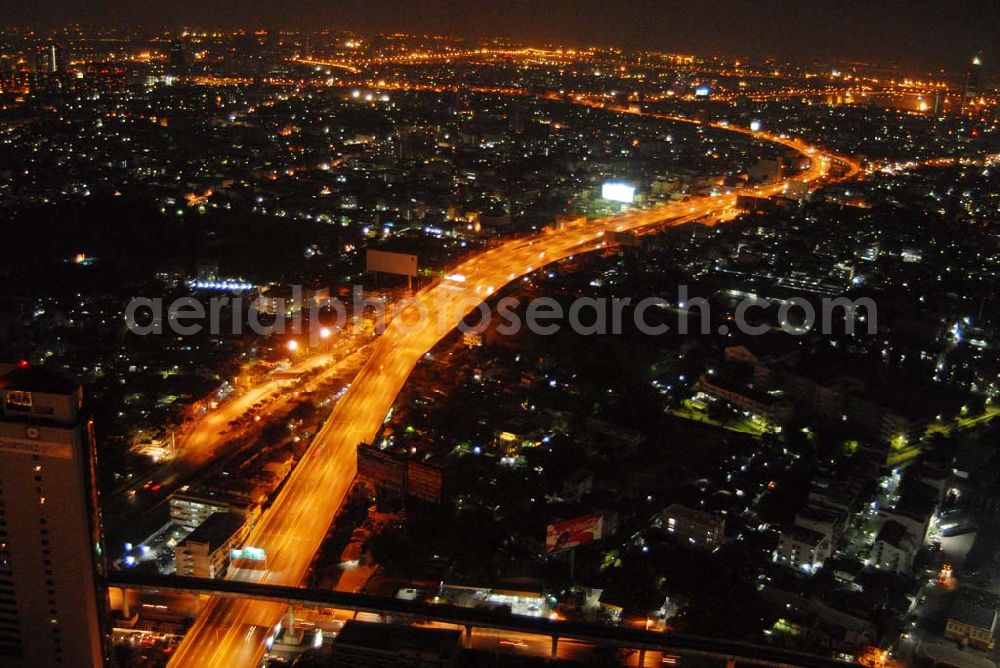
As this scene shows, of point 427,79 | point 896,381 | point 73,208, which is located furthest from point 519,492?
point 427,79

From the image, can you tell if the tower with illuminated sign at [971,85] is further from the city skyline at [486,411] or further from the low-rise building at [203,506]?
the low-rise building at [203,506]

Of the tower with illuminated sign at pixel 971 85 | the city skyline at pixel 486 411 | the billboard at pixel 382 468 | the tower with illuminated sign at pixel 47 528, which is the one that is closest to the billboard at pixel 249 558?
the city skyline at pixel 486 411

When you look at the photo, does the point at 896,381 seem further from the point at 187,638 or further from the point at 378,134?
the point at 378,134

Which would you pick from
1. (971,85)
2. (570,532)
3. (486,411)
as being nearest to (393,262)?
(486,411)

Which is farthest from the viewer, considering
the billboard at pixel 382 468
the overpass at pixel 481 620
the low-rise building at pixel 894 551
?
the billboard at pixel 382 468

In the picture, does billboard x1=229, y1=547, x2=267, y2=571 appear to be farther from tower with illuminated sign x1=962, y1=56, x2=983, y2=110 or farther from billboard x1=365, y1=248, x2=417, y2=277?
tower with illuminated sign x1=962, y1=56, x2=983, y2=110
